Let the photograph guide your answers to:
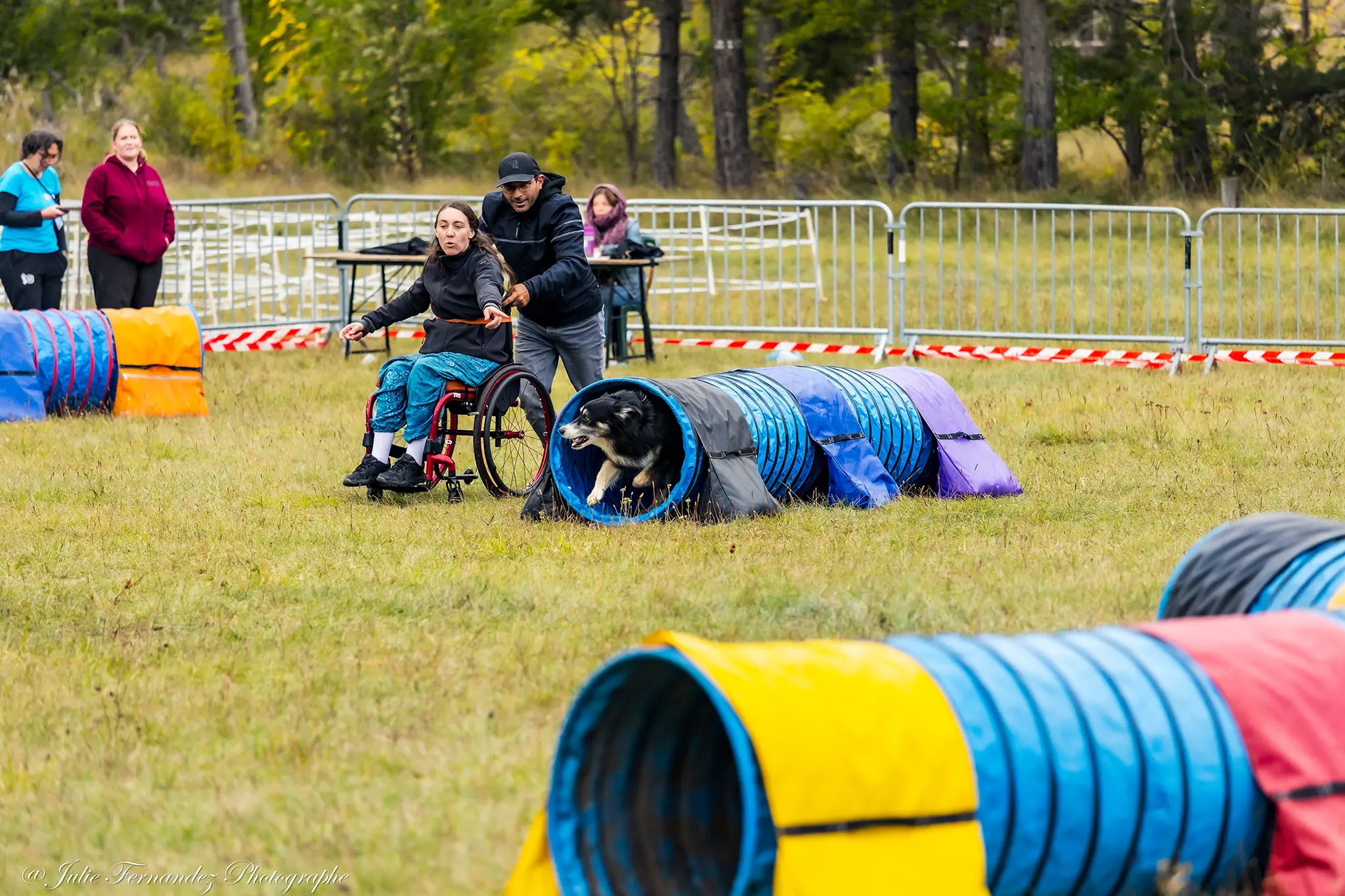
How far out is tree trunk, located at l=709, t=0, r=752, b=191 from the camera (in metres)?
29.7

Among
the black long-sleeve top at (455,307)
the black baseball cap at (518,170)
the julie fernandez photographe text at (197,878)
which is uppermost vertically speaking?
the black baseball cap at (518,170)

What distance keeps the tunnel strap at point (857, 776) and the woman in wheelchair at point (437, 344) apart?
17.6 feet

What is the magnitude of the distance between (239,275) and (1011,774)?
17259 millimetres

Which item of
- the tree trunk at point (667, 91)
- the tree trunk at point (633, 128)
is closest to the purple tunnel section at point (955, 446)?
the tree trunk at point (667, 91)

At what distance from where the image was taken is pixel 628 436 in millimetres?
8172

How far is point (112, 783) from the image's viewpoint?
187 inches

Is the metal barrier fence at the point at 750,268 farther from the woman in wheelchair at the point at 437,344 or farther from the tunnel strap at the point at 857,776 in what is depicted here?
the tunnel strap at the point at 857,776

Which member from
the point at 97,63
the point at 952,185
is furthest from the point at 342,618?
the point at 97,63

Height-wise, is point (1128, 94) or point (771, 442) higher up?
point (1128, 94)

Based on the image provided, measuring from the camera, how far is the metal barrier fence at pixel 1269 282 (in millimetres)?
14359

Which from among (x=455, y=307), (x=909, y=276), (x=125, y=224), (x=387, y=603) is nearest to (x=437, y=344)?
(x=455, y=307)

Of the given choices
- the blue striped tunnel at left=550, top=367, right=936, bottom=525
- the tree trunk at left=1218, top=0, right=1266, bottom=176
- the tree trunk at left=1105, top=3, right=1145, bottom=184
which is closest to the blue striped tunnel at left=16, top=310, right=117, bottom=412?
the blue striped tunnel at left=550, top=367, right=936, bottom=525

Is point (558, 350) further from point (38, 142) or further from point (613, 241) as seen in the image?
point (38, 142)

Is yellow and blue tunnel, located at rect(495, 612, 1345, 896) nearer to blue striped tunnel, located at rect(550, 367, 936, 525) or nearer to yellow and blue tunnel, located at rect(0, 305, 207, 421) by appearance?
blue striped tunnel, located at rect(550, 367, 936, 525)
